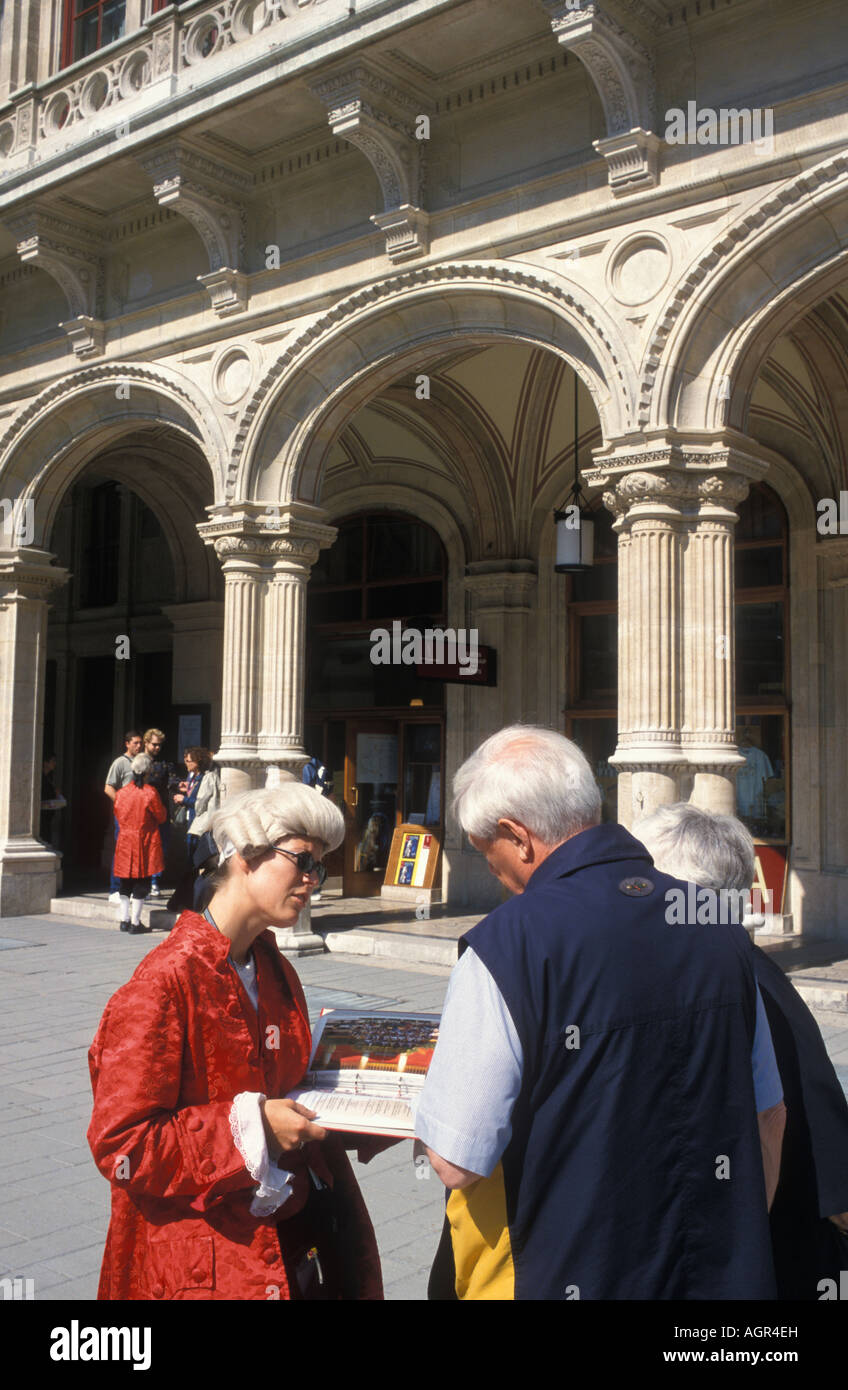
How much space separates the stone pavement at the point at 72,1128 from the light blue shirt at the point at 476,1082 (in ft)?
7.61

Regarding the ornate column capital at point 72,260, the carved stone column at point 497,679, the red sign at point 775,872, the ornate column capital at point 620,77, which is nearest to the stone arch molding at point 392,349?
the ornate column capital at point 620,77

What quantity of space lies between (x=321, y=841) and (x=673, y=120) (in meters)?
7.88

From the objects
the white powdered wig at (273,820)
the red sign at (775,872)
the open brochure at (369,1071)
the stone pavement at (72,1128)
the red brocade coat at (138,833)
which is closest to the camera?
the open brochure at (369,1071)

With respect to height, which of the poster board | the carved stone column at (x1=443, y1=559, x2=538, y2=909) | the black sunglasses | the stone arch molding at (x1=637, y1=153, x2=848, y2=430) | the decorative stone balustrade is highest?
the decorative stone balustrade

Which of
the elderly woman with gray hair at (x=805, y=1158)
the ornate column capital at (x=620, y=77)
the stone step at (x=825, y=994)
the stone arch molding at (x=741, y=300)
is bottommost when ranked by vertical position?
the stone step at (x=825, y=994)

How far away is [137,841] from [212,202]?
6145 millimetres

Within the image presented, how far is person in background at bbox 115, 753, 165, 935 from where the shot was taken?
11898mm

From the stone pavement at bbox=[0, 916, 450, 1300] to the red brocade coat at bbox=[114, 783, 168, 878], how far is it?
3.67ft

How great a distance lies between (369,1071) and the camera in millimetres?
2385

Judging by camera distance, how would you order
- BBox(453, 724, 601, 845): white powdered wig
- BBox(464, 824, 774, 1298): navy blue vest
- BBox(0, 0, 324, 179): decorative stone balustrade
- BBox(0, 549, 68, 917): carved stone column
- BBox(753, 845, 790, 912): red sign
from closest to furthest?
BBox(464, 824, 774, 1298): navy blue vest
BBox(453, 724, 601, 845): white powdered wig
BBox(0, 0, 324, 179): decorative stone balustrade
BBox(753, 845, 790, 912): red sign
BBox(0, 549, 68, 917): carved stone column

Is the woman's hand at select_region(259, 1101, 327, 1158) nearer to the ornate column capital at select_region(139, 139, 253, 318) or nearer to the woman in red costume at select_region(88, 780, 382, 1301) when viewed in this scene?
the woman in red costume at select_region(88, 780, 382, 1301)

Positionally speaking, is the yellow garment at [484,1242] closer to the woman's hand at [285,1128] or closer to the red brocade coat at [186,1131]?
the woman's hand at [285,1128]

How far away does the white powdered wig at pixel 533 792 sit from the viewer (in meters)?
2.15

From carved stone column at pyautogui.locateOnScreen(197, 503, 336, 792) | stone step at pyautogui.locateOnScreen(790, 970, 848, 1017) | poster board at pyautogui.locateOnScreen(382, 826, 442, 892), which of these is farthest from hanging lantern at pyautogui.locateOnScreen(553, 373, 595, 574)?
stone step at pyautogui.locateOnScreen(790, 970, 848, 1017)
